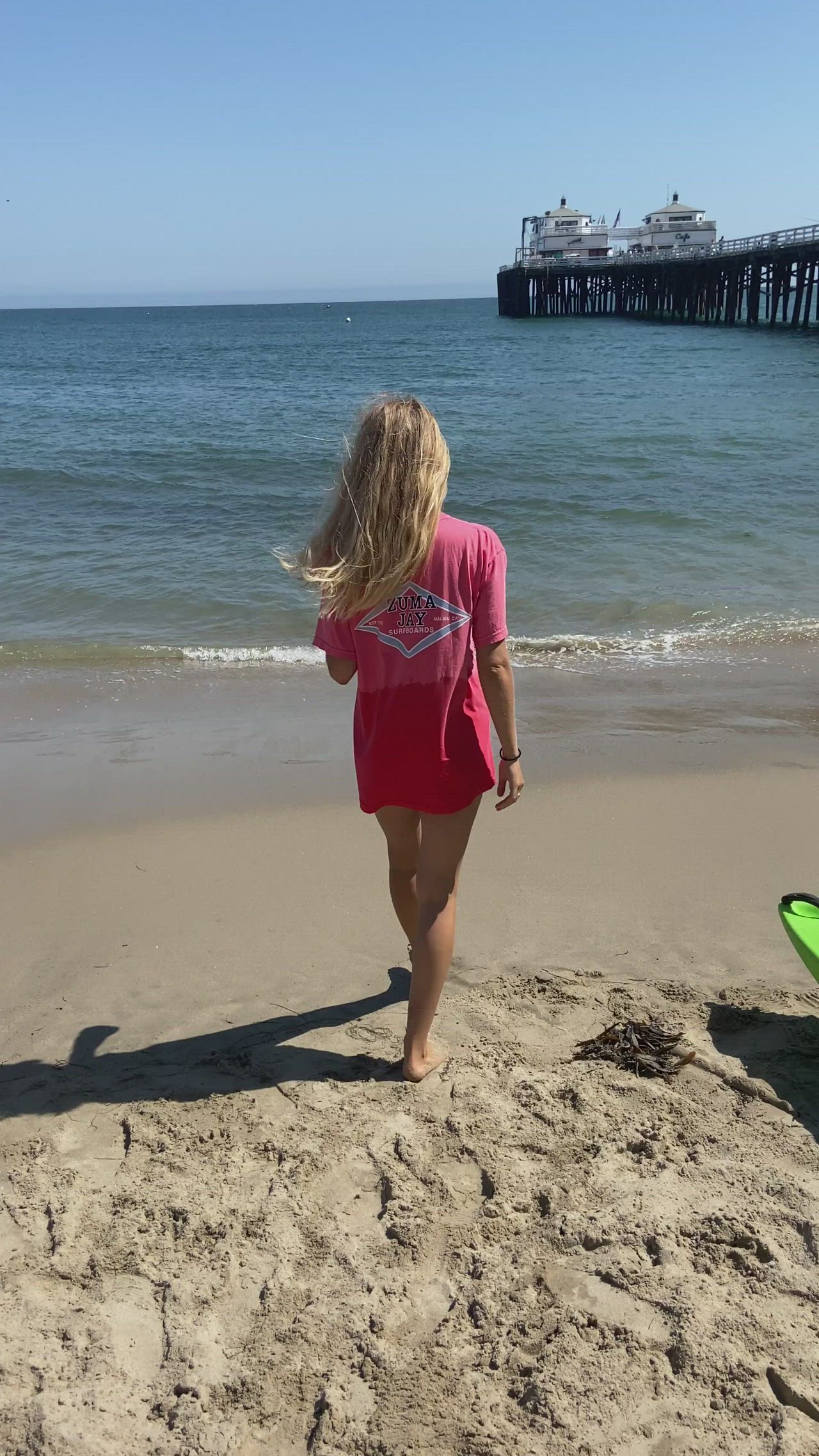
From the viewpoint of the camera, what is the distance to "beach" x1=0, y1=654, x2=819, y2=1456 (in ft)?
5.96

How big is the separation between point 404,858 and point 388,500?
1012 millimetres

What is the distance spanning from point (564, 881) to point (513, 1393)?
2.21 metres

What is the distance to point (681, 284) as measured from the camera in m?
53.0

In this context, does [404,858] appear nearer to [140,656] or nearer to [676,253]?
[140,656]

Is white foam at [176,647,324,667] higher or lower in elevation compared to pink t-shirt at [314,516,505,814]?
lower

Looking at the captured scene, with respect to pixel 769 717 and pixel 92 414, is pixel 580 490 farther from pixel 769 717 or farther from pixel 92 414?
pixel 92 414

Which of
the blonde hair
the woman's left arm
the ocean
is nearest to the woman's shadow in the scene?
the woman's left arm

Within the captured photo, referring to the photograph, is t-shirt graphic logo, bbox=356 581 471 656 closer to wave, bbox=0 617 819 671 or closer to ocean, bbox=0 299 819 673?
ocean, bbox=0 299 819 673

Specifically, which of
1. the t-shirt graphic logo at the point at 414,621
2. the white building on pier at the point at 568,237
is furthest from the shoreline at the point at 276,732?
the white building on pier at the point at 568,237

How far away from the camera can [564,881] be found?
3.89m

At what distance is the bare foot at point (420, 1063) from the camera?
272 cm

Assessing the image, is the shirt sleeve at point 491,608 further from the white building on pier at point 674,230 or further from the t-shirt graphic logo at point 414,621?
the white building on pier at point 674,230

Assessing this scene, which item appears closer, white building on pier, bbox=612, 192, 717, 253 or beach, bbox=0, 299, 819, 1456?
beach, bbox=0, 299, 819, 1456

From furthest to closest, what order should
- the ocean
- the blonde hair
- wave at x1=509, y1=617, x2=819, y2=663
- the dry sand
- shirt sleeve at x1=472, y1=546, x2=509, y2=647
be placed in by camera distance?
1. the ocean
2. wave at x1=509, y1=617, x2=819, y2=663
3. shirt sleeve at x1=472, y1=546, x2=509, y2=647
4. the blonde hair
5. the dry sand
